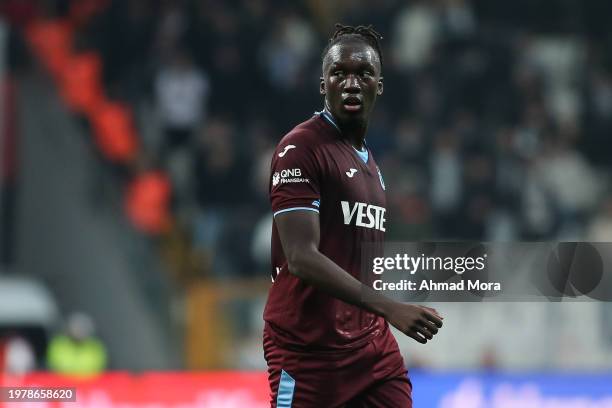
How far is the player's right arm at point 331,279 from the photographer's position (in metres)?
4.66

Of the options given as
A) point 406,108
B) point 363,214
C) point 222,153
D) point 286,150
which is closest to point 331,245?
point 363,214

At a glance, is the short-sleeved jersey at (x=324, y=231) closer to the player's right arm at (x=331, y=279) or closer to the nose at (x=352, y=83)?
the player's right arm at (x=331, y=279)

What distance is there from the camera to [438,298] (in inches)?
204

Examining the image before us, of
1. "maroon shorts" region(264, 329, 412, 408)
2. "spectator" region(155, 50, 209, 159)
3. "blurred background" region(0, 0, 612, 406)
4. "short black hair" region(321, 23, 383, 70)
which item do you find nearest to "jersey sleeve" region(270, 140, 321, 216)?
"short black hair" region(321, 23, 383, 70)

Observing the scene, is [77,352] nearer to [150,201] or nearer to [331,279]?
[150,201]

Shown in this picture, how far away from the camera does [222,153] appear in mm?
14594

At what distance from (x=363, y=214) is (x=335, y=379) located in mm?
608

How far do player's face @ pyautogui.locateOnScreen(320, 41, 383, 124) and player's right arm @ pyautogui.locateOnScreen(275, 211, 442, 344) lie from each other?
0.45 m

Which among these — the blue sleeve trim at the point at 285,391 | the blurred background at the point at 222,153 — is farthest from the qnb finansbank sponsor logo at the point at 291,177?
the blurred background at the point at 222,153

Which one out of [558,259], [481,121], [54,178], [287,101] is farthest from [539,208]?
[558,259]

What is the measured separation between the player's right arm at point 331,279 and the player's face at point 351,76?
17.8 inches

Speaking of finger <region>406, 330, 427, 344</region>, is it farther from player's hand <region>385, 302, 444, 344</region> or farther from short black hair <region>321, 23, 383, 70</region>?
short black hair <region>321, 23, 383, 70</region>

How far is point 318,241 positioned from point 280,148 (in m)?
0.37

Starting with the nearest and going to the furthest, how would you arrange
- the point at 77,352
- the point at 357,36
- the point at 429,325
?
the point at 429,325
the point at 357,36
the point at 77,352
